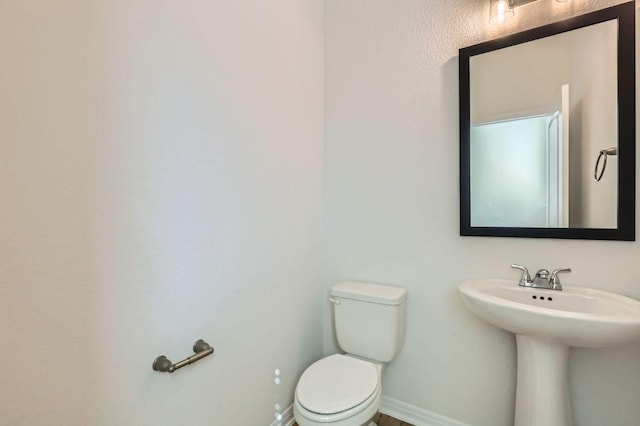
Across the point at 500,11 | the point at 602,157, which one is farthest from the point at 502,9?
the point at 602,157

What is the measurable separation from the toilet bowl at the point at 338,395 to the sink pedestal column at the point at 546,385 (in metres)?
0.60

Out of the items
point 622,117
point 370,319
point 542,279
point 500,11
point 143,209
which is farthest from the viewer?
point 370,319

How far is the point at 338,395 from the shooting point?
117 cm

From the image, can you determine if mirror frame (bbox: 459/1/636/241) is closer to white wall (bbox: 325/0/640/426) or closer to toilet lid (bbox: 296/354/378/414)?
white wall (bbox: 325/0/640/426)

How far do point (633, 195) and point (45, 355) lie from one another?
198 cm

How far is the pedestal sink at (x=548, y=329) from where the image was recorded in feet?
3.05

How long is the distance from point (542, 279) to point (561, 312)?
1.05 feet

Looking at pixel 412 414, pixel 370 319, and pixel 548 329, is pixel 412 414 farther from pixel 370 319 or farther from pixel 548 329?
pixel 548 329

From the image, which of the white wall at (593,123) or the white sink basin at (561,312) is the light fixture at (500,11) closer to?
the white wall at (593,123)

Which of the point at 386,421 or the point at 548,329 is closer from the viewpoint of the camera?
the point at 548,329

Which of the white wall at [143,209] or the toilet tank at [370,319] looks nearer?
the white wall at [143,209]

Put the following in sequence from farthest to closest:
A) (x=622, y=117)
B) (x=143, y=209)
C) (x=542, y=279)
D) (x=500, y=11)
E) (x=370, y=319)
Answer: (x=370, y=319) < (x=500, y=11) < (x=542, y=279) < (x=622, y=117) < (x=143, y=209)

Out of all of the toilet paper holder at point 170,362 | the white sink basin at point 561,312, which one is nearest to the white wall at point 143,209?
the toilet paper holder at point 170,362

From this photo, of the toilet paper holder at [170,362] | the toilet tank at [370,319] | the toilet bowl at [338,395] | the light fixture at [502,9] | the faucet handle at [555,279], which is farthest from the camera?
the toilet tank at [370,319]
